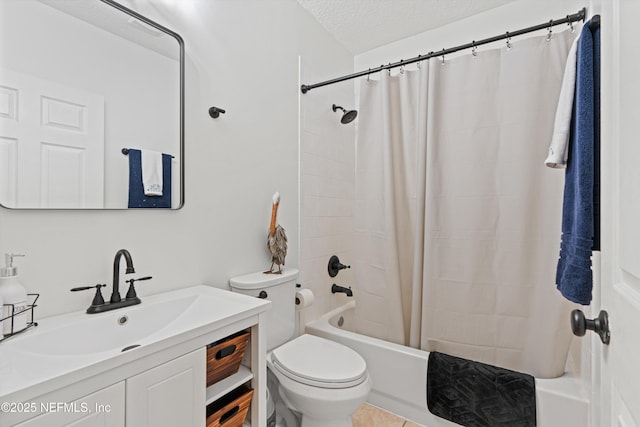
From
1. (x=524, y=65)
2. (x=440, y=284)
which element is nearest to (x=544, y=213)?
(x=440, y=284)

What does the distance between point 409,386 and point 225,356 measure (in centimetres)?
109

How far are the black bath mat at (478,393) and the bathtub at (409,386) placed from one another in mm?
48

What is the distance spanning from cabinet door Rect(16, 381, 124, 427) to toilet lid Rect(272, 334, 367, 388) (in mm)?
772

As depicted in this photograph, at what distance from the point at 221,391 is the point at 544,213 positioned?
154 centimetres

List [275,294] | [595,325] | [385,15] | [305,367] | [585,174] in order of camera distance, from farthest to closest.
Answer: [385,15]
[275,294]
[305,367]
[585,174]
[595,325]

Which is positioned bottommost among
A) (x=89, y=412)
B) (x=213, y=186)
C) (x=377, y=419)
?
(x=377, y=419)

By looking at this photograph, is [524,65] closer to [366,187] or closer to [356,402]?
[366,187]

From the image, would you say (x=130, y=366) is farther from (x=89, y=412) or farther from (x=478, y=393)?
(x=478, y=393)

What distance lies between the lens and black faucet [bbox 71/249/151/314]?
3.36 ft

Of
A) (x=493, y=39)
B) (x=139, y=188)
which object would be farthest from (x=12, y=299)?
(x=493, y=39)

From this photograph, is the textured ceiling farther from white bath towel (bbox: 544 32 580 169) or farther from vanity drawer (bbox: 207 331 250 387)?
vanity drawer (bbox: 207 331 250 387)

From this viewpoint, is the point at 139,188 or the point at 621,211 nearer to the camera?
the point at 621,211

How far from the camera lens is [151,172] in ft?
4.09

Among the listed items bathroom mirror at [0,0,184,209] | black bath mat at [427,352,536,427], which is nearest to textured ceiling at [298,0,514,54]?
bathroom mirror at [0,0,184,209]
